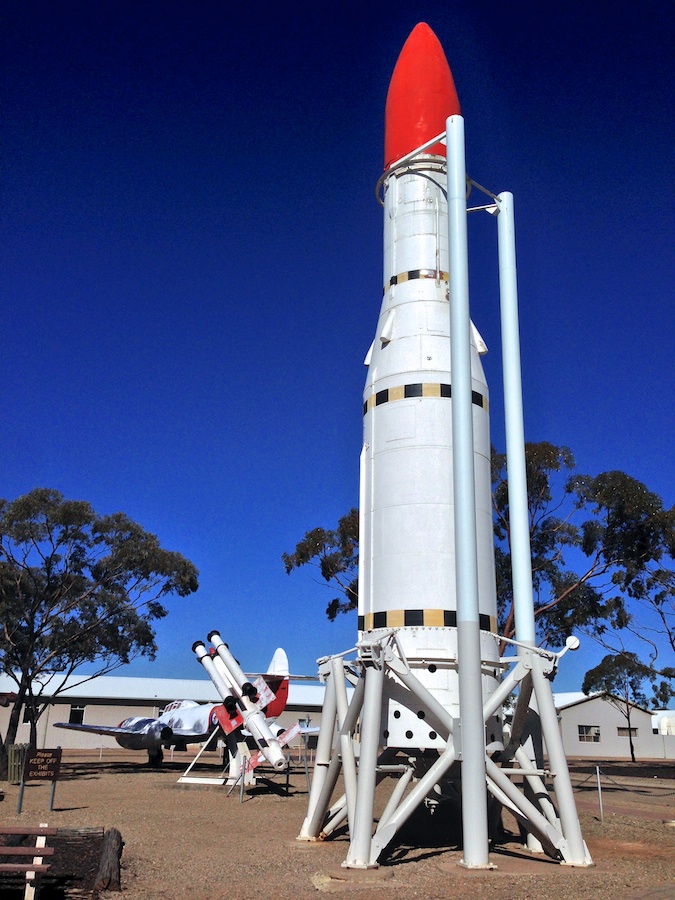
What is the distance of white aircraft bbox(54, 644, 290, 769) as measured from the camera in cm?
2114

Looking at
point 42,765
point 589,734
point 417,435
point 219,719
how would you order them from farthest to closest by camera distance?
point 589,734, point 219,719, point 42,765, point 417,435

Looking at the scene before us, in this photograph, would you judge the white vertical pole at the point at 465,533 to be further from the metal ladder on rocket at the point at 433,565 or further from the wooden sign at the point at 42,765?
the wooden sign at the point at 42,765

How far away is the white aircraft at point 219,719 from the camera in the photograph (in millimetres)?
21141

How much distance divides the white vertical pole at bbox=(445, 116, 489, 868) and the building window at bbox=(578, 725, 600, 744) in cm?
5009

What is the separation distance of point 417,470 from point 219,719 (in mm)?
14211

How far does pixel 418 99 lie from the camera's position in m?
13.5

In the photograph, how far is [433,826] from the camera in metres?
13.8

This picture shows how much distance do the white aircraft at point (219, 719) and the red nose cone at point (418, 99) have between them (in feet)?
47.0

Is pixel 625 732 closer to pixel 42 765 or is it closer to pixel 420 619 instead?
pixel 42 765

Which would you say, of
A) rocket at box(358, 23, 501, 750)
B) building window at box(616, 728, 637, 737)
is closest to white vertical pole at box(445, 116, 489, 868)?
rocket at box(358, 23, 501, 750)

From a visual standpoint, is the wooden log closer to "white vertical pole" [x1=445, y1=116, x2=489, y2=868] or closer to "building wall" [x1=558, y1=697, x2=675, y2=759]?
"white vertical pole" [x1=445, y1=116, x2=489, y2=868]

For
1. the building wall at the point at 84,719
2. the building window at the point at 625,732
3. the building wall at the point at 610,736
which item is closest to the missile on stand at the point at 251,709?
the building wall at the point at 84,719

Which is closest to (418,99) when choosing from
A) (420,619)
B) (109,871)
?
(420,619)

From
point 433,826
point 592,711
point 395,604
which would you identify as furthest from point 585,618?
point 592,711
